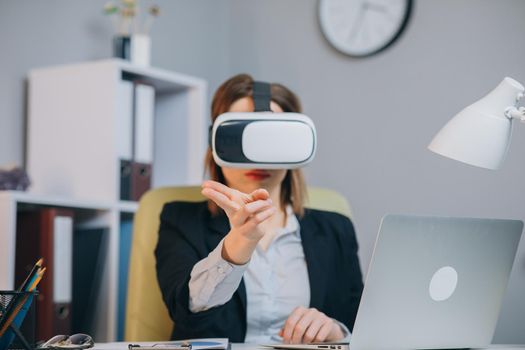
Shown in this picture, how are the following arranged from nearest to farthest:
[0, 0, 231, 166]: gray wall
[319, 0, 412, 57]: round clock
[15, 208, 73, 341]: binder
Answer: [15, 208, 73, 341]: binder → [0, 0, 231, 166]: gray wall → [319, 0, 412, 57]: round clock

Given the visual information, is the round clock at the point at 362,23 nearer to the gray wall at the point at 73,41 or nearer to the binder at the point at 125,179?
the gray wall at the point at 73,41

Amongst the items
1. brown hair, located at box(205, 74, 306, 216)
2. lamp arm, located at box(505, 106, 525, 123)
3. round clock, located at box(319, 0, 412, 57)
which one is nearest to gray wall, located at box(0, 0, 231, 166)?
round clock, located at box(319, 0, 412, 57)

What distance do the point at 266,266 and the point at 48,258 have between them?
2.22ft

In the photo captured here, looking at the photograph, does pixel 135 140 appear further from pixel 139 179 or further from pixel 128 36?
pixel 128 36

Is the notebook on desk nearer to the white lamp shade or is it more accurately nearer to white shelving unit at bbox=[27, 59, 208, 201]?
the white lamp shade

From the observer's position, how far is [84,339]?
119 cm

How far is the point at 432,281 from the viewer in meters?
1.22

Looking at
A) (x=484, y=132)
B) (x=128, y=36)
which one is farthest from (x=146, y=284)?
(x=128, y=36)

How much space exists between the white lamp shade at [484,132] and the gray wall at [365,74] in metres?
0.77

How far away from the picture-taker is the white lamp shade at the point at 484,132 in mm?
1236

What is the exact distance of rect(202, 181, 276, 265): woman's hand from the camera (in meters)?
1.21

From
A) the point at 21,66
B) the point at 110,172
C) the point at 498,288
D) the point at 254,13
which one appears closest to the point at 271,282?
the point at 498,288

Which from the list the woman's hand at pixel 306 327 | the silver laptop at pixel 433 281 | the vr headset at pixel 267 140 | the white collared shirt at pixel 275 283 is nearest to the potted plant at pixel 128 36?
the white collared shirt at pixel 275 283

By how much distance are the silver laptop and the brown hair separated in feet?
2.23
